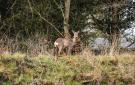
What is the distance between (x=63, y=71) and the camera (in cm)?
1111

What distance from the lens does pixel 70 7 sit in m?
20.8

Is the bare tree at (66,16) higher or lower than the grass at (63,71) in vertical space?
higher

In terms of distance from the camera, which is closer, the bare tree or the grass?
the grass

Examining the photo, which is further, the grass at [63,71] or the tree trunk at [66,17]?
the tree trunk at [66,17]

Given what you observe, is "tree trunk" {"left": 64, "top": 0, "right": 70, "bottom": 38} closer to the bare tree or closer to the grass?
the bare tree

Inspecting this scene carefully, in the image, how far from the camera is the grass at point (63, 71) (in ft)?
34.4

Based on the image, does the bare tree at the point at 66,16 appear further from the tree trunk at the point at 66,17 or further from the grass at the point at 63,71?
the grass at the point at 63,71

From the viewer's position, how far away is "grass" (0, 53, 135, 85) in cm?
1050

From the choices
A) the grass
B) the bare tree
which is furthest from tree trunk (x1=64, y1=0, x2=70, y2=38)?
the grass

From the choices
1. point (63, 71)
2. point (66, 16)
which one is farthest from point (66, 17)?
point (63, 71)

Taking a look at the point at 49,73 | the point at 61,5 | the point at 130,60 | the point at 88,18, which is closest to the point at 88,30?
the point at 88,18

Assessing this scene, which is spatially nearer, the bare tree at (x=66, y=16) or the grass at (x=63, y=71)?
the grass at (x=63, y=71)

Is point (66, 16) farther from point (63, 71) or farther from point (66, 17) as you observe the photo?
point (63, 71)

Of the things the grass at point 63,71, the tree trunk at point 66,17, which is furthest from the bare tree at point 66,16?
the grass at point 63,71
